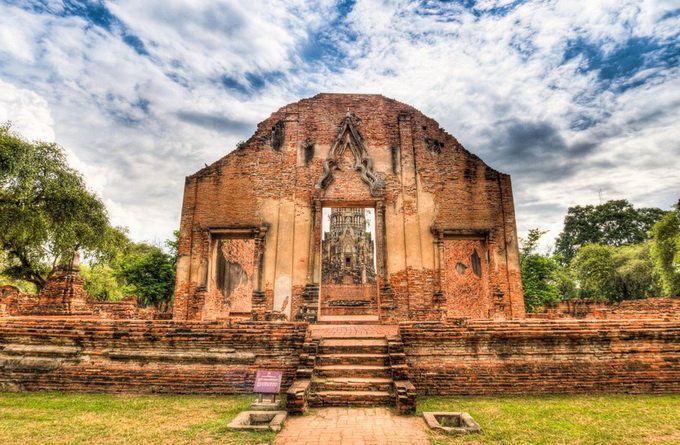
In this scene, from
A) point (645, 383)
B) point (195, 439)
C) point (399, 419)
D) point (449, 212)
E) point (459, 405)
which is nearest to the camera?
point (195, 439)

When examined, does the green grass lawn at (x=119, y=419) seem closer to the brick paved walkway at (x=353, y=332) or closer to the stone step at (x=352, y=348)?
the stone step at (x=352, y=348)

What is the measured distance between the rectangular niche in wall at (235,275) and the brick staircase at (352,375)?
1053cm

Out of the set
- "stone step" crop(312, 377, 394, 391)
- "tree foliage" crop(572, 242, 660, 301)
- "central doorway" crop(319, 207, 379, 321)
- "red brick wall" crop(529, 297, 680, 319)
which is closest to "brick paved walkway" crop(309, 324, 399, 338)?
"stone step" crop(312, 377, 394, 391)

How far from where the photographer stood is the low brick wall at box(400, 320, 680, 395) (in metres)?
6.41

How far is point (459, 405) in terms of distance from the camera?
5.75 meters

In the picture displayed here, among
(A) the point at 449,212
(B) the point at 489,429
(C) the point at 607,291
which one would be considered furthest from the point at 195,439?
(C) the point at 607,291

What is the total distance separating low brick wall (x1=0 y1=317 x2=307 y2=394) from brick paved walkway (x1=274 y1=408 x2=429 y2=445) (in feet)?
4.74

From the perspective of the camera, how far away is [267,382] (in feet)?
17.8

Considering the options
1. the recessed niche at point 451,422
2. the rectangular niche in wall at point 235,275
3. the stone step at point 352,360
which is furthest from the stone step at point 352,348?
the rectangular niche in wall at point 235,275

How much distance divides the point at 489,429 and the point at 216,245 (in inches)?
390

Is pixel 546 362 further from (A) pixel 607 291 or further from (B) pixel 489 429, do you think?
(A) pixel 607 291

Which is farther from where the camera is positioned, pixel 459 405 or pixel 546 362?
pixel 546 362

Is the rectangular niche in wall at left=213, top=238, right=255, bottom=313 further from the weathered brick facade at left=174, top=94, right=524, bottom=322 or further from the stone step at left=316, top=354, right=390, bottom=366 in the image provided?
the stone step at left=316, top=354, right=390, bottom=366

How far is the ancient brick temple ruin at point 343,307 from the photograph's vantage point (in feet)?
21.2
